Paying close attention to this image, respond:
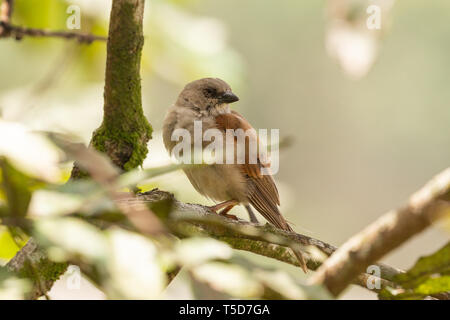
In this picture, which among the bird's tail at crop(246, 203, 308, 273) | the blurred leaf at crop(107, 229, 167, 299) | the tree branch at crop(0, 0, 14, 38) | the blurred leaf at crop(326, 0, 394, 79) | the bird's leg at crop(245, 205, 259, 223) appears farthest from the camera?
the bird's tail at crop(246, 203, 308, 273)

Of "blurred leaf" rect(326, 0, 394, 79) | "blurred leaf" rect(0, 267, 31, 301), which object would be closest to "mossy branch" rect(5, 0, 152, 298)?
"blurred leaf" rect(326, 0, 394, 79)

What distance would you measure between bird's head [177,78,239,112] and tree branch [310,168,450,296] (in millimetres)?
3418

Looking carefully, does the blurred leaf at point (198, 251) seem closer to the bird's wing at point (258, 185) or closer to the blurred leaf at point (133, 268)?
the blurred leaf at point (133, 268)

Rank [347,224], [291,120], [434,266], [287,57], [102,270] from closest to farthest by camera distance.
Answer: [102,270]
[434,266]
[347,224]
[291,120]
[287,57]

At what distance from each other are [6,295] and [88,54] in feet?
9.00

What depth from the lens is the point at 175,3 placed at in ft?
10.8

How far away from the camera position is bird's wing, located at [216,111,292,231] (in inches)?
150

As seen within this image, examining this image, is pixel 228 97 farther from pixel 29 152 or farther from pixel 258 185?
pixel 29 152

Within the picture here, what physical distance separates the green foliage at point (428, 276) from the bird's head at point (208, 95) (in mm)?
3373

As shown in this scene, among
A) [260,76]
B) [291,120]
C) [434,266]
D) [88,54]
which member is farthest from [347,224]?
[434,266]

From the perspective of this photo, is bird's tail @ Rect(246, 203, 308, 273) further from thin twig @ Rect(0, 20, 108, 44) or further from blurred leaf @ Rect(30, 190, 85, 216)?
blurred leaf @ Rect(30, 190, 85, 216)

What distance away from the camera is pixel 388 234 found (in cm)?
95
